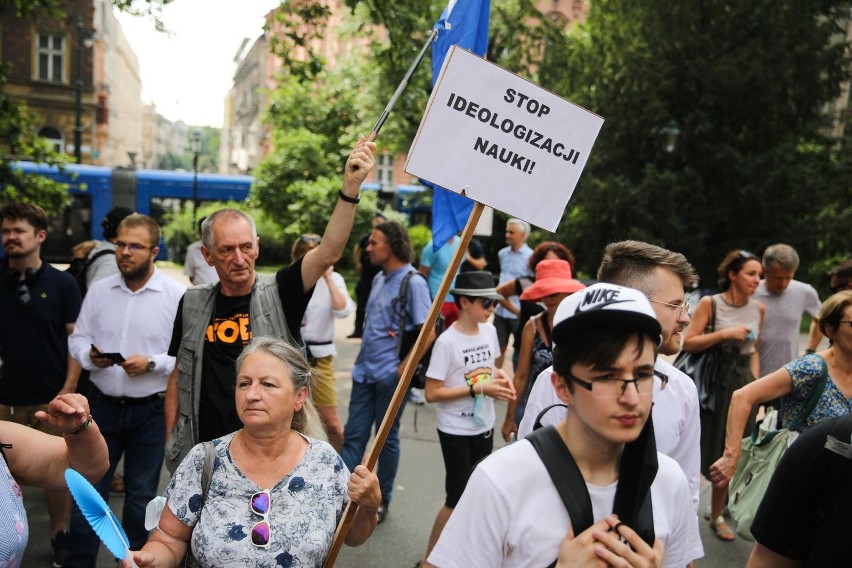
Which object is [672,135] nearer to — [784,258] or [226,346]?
[784,258]

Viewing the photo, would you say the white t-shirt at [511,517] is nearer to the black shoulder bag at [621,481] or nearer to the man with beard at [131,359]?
the black shoulder bag at [621,481]

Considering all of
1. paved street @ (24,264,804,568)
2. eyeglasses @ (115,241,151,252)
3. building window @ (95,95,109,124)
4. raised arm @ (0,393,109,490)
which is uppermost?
building window @ (95,95,109,124)

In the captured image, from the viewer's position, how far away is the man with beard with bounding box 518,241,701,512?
2568 millimetres

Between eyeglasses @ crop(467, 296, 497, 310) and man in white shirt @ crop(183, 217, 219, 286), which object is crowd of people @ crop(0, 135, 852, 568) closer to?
eyeglasses @ crop(467, 296, 497, 310)

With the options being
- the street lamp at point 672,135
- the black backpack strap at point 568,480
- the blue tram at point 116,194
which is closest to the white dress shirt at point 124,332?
the black backpack strap at point 568,480

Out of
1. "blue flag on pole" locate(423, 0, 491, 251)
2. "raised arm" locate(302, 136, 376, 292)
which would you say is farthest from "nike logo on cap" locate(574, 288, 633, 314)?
"blue flag on pole" locate(423, 0, 491, 251)

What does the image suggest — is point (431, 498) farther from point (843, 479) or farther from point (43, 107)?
point (43, 107)

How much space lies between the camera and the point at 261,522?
2438mm

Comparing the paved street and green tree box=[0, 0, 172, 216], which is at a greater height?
green tree box=[0, 0, 172, 216]

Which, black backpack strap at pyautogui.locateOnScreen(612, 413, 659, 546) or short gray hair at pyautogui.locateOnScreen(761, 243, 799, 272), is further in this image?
short gray hair at pyautogui.locateOnScreen(761, 243, 799, 272)

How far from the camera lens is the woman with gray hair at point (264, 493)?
2.42 meters

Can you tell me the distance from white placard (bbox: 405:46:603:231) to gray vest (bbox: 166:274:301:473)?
0.99 meters

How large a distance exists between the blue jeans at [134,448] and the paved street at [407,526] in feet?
1.79

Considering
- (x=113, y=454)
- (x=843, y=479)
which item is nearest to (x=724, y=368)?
(x=843, y=479)
